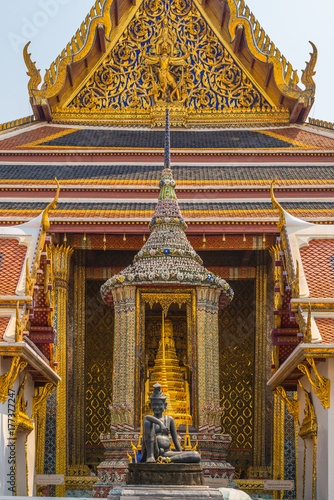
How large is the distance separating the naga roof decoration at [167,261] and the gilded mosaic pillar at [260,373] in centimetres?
316

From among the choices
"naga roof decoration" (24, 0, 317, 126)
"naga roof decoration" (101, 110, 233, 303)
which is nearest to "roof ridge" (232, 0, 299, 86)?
"naga roof decoration" (24, 0, 317, 126)

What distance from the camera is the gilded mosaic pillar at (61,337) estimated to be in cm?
1288

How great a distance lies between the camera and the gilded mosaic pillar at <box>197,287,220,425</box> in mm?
10516

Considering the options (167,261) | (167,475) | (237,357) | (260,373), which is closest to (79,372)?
(237,357)

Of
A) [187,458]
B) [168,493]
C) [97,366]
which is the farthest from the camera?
[97,366]

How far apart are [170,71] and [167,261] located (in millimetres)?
7212

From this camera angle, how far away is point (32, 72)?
16.5 meters

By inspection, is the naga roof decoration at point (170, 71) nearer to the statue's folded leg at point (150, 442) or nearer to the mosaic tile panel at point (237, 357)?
the mosaic tile panel at point (237, 357)

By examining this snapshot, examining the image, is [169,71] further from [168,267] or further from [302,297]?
[302,297]

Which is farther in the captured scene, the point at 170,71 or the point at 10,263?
the point at 170,71

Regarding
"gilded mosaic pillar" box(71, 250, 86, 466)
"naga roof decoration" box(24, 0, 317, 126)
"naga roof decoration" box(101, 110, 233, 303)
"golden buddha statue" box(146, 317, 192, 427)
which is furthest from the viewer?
"naga roof decoration" box(24, 0, 317, 126)

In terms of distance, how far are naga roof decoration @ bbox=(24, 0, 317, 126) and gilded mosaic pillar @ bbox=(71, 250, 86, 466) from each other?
3.42 metres

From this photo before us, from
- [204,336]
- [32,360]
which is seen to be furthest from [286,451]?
[32,360]

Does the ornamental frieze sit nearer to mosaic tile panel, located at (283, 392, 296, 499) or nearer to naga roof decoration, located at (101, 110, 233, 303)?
naga roof decoration, located at (101, 110, 233, 303)
